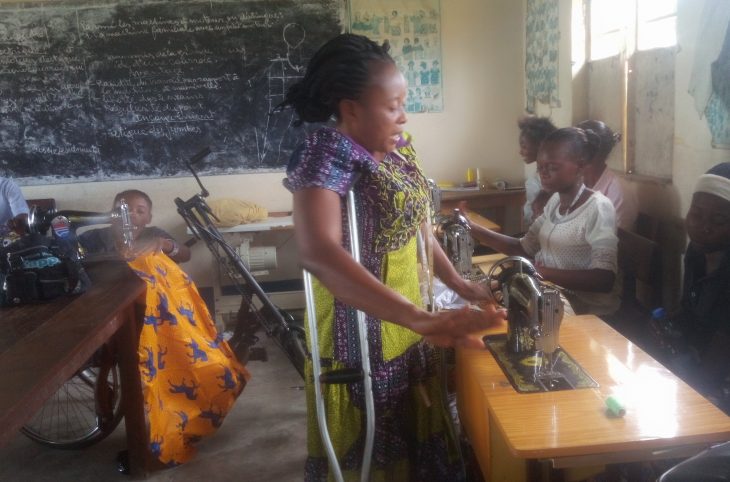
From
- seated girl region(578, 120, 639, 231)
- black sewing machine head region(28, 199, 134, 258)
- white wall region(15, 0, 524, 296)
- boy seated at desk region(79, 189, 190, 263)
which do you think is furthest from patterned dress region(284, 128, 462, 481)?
white wall region(15, 0, 524, 296)

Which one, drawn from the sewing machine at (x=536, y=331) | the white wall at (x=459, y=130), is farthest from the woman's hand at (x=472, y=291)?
the white wall at (x=459, y=130)

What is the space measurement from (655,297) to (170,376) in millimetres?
2251

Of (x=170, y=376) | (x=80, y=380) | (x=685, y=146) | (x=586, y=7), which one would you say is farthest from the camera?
(x=586, y=7)

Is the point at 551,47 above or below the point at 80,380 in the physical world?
above

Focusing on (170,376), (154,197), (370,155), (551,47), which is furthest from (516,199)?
(370,155)

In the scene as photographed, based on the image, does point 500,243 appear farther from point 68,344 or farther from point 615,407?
point 68,344

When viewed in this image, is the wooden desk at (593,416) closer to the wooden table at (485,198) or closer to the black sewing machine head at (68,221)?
the black sewing machine head at (68,221)

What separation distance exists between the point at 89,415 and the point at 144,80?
Answer: 2811 millimetres

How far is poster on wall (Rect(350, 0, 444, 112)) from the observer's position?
5.13m

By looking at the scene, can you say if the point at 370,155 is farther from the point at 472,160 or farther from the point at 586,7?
the point at 472,160

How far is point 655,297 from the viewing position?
2939 mm

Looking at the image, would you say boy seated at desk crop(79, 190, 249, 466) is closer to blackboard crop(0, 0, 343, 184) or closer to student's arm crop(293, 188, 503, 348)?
student's arm crop(293, 188, 503, 348)

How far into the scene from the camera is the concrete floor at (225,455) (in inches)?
111

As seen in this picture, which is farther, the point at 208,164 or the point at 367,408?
the point at 208,164
